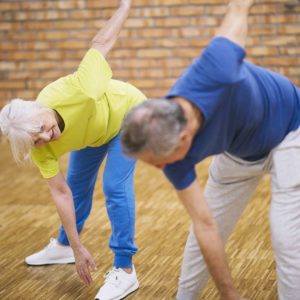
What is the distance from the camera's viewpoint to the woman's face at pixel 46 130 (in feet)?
7.86

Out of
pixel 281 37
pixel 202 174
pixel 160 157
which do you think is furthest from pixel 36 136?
pixel 281 37

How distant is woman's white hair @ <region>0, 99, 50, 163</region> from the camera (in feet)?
7.79

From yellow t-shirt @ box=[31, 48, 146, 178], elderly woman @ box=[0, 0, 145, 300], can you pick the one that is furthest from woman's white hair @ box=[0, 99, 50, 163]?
yellow t-shirt @ box=[31, 48, 146, 178]

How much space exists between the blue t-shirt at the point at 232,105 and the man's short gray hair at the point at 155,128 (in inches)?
4.0

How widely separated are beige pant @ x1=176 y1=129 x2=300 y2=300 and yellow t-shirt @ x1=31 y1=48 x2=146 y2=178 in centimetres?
51

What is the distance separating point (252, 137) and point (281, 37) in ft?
13.0

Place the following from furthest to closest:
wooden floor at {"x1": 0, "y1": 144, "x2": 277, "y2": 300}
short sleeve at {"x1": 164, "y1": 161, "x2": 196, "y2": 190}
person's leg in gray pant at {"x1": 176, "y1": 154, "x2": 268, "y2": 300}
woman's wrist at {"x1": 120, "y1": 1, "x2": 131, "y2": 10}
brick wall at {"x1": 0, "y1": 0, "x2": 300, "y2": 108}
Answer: brick wall at {"x1": 0, "y1": 0, "x2": 300, "y2": 108}, wooden floor at {"x1": 0, "y1": 144, "x2": 277, "y2": 300}, woman's wrist at {"x1": 120, "y1": 1, "x2": 131, "y2": 10}, person's leg in gray pant at {"x1": 176, "y1": 154, "x2": 268, "y2": 300}, short sleeve at {"x1": 164, "y1": 161, "x2": 196, "y2": 190}

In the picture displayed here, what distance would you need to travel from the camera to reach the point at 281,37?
5871 mm

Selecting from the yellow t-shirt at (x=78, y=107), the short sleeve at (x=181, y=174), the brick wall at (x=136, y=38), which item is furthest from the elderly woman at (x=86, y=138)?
the brick wall at (x=136, y=38)

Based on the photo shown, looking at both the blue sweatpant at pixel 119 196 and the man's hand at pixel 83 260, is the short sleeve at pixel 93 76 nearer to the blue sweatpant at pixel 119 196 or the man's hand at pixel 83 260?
the blue sweatpant at pixel 119 196

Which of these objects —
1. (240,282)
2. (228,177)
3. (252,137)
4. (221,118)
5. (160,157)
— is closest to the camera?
(160,157)

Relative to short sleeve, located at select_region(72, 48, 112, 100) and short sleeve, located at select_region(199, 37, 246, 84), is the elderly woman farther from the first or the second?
short sleeve, located at select_region(199, 37, 246, 84)

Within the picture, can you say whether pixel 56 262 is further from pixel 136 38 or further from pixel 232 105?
pixel 136 38

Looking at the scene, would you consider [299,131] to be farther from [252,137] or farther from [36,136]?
[36,136]
